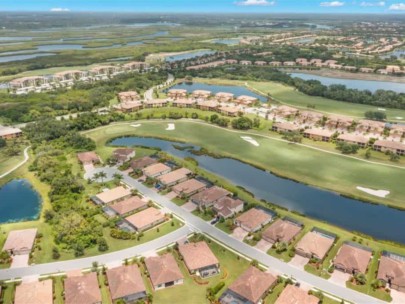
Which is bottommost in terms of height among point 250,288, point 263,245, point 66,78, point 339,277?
point 66,78

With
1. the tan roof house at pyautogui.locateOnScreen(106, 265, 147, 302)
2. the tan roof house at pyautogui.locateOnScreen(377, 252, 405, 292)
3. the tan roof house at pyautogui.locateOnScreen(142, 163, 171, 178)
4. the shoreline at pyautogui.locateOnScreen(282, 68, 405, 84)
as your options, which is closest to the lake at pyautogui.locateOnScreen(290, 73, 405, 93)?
the shoreline at pyautogui.locateOnScreen(282, 68, 405, 84)

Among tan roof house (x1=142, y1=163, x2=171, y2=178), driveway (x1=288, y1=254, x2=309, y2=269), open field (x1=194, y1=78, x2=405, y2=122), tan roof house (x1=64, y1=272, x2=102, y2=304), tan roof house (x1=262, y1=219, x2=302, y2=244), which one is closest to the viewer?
tan roof house (x1=64, y1=272, x2=102, y2=304)

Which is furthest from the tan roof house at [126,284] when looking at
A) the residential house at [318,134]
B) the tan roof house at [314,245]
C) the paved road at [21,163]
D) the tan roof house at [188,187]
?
the residential house at [318,134]

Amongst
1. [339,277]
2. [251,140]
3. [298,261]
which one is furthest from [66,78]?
[339,277]

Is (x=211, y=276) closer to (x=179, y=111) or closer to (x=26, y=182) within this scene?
(x=26, y=182)

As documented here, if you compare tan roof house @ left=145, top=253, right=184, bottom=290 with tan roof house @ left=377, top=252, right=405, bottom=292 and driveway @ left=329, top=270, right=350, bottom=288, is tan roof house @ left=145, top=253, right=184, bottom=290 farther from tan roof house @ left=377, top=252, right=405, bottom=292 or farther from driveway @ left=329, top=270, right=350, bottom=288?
tan roof house @ left=377, top=252, right=405, bottom=292

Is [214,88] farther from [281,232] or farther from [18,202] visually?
[281,232]
